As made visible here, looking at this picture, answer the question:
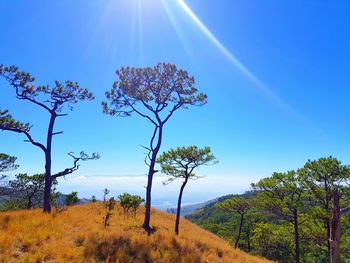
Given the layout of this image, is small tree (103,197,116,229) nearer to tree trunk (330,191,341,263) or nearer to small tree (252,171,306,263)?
tree trunk (330,191,341,263)

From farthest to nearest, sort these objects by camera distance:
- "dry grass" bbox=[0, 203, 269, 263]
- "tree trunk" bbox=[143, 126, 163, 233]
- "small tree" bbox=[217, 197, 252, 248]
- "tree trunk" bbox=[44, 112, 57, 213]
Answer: "small tree" bbox=[217, 197, 252, 248] < "tree trunk" bbox=[44, 112, 57, 213] < "tree trunk" bbox=[143, 126, 163, 233] < "dry grass" bbox=[0, 203, 269, 263]

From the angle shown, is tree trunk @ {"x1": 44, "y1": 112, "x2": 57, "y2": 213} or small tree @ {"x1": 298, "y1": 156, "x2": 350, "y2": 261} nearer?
tree trunk @ {"x1": 44, "y1": 112, "x2": 57, "y2": 213}

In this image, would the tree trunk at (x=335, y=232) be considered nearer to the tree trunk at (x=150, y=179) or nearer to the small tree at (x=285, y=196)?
the tree trunk at (x=150, y=179)

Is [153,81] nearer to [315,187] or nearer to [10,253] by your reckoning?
[10,253]

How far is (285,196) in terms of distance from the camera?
2961 cm

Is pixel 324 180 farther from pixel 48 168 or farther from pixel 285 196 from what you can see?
pixel 48 168

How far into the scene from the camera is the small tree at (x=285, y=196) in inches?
1120

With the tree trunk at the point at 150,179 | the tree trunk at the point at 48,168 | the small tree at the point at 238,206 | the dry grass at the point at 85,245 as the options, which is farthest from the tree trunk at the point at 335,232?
the small tree at the point at 238,206

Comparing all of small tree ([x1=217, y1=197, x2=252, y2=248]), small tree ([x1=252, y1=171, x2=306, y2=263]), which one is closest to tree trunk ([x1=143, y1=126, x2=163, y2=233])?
small tree ([x1=252, y1=171, x2=306, y2=263])

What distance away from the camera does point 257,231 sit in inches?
2064

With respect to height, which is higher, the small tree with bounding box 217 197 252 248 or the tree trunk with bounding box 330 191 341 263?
the tree trunk with bounding box 330 191 341 263

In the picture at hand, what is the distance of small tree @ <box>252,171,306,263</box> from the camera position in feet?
93.3

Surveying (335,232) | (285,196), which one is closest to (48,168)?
(335,232)

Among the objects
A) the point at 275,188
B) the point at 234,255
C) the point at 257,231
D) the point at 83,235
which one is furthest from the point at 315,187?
the point at 257,231
